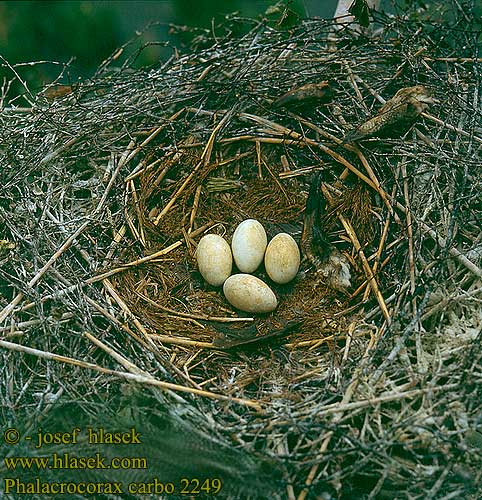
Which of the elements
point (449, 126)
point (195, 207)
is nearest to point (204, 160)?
point (195, 207)

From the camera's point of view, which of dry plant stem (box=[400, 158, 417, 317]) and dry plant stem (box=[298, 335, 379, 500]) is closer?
dry plant stem (box=[298, 335, 379, 500])

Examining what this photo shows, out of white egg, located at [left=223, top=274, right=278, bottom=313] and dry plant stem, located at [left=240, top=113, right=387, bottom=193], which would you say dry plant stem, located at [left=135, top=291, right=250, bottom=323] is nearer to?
white egg, located at [left=223, top=274, right=278, bottom=313]

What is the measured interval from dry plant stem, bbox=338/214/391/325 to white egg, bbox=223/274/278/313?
9.5 inches

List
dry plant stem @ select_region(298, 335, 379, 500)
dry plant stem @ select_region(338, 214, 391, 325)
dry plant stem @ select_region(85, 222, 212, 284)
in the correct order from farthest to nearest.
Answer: dry plant stem @ select_region(85, 222, 212, 284), dry plant stem @ select_region(338, 214, 391, 325), dry plant stem @ select_region(298, 335, 379, 500)

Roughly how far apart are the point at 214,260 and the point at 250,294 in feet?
0.46

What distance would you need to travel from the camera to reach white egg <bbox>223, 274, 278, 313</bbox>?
1.76 metres

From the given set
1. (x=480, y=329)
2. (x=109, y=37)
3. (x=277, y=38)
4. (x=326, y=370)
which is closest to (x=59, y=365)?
(x=326, y=370)

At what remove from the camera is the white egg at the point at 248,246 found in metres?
1.83

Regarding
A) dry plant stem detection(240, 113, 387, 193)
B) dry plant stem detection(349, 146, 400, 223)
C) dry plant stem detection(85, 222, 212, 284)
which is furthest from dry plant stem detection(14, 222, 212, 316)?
dry plant stem detection(349, 146, 400, 223)

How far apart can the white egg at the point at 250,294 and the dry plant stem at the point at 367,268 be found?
0.24 m

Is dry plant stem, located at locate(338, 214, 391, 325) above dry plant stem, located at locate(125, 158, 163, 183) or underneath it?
underneath

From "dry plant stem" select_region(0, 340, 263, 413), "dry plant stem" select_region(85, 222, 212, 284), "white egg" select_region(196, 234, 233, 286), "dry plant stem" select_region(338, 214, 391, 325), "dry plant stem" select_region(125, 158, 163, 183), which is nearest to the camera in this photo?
"dry plant stem" select_region(0, 340, 263, 413)

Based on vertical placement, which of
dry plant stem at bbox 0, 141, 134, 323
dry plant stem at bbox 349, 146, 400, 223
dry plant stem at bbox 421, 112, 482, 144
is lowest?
dry plant stem at bbox 349, 146, 400, 223

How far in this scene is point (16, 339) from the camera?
5.03 ft
